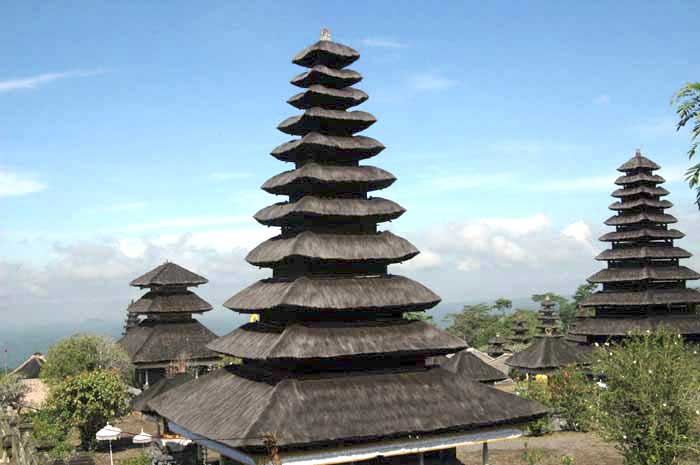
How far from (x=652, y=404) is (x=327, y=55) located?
16.9 metres

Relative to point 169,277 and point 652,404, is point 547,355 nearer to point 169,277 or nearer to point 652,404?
point 169,277

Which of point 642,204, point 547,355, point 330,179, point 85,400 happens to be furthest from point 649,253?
point 85,400

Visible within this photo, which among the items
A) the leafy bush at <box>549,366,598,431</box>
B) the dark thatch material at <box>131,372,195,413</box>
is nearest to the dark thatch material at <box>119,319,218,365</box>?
the dark thatch material at <box>131,372,195,413</box>

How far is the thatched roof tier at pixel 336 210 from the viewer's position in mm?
23906

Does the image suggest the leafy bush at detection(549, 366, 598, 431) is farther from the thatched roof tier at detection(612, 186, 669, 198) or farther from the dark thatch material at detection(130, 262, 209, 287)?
the dark thatch material at detection(130, 262, 209, 287)

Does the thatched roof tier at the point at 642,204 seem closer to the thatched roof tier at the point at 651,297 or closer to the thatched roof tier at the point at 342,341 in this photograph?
the thatched roof tier at the point at 651,297

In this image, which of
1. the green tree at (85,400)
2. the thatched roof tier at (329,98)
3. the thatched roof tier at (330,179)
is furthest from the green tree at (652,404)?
the green tree at (85,400)

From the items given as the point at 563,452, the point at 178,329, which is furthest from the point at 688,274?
the point at 178,329

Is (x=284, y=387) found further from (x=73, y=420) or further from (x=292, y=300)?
(x=73, y=420)

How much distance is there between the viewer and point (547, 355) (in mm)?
56750

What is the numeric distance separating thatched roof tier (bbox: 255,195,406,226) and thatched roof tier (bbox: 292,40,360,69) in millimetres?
5416

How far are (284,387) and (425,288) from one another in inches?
247

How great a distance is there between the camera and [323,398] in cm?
2092

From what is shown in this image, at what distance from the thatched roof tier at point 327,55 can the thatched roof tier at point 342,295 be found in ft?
27.2
